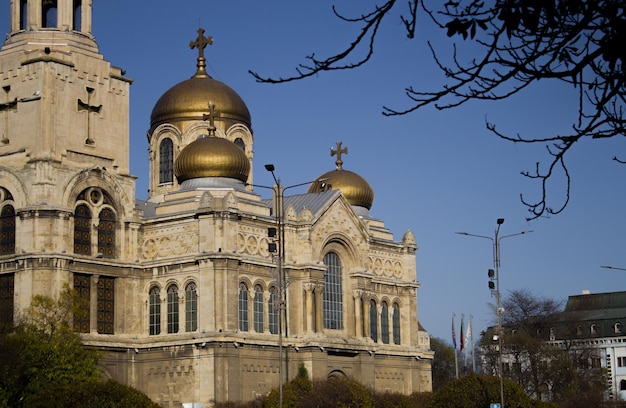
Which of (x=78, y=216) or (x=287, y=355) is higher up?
(x=78, y=216)

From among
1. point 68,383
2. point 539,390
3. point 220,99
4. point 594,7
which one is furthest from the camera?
point 539,390

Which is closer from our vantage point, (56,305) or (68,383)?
(68,383)

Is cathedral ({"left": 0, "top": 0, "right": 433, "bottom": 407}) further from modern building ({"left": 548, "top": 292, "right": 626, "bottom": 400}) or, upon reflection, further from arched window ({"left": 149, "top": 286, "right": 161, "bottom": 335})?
modern building ({"left": 548, "top": 292, "right": 626, "bottom": 400})

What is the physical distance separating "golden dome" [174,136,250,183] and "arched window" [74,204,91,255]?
702 centimetres

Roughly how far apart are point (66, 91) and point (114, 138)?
13.6 ft

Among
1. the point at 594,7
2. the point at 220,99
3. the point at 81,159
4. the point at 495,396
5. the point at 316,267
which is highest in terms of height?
the point at 220,99

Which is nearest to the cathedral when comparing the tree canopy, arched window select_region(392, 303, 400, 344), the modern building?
the tree canopy

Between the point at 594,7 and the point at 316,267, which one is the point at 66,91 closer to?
the point at 316,267

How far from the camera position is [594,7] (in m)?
12.9

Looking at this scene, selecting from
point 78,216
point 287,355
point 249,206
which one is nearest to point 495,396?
point 287,355

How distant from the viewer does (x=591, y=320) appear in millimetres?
107000

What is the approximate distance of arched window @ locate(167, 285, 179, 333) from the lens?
65375mm

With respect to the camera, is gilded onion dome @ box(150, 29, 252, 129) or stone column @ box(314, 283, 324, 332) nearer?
stone column @ box(314, 283, 324, 332)

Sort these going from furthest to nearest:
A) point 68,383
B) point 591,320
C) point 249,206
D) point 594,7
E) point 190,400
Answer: point 591,320 < point 249,206 < point 190,400 < point 68,383 < point 594,7
